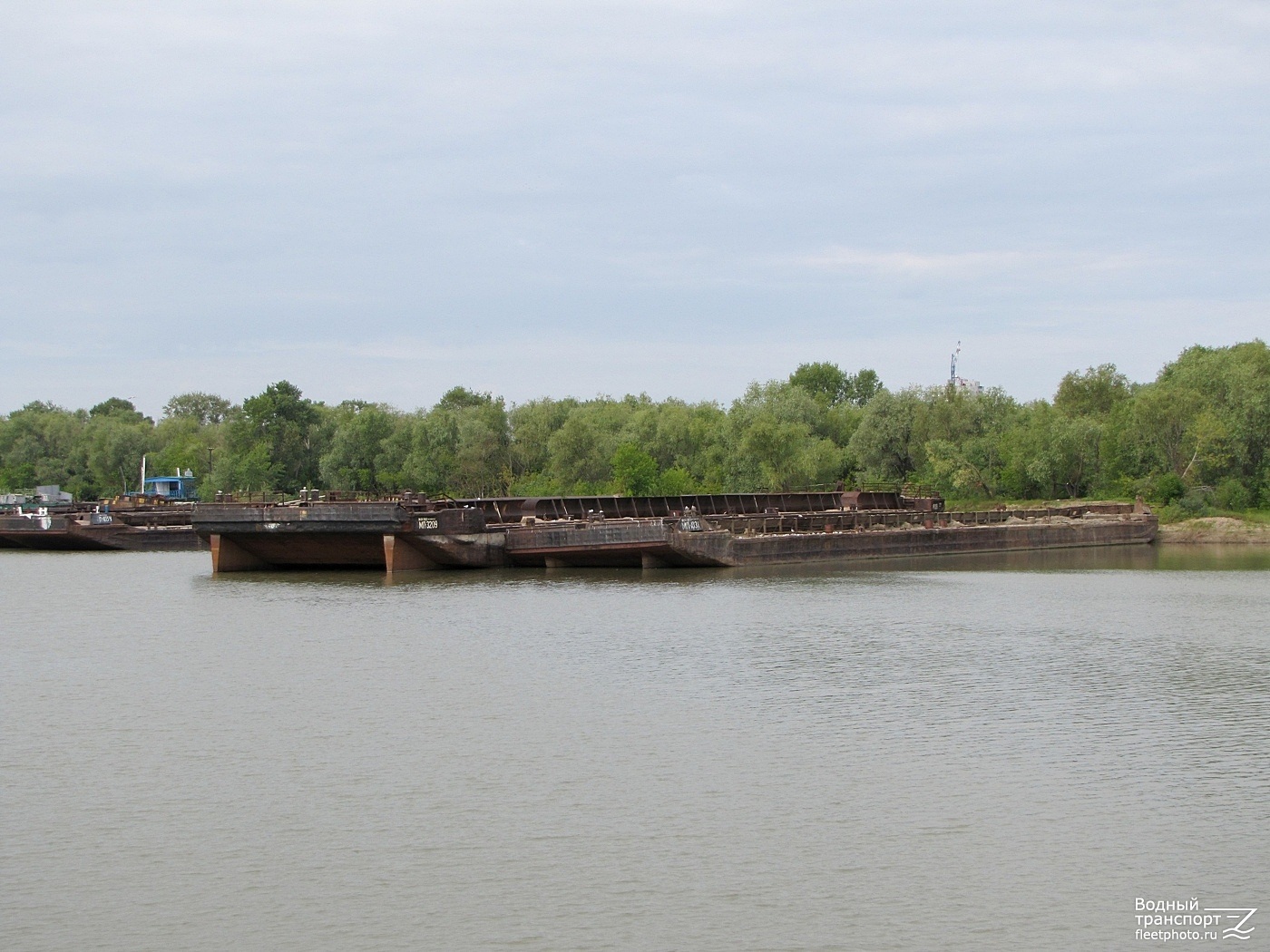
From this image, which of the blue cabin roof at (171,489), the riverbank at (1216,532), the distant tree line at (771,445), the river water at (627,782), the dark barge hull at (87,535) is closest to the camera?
the river water at (627,782)

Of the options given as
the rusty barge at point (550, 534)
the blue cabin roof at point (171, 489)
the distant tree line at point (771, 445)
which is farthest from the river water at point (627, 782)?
the blue cabin roof at point (171, 489)

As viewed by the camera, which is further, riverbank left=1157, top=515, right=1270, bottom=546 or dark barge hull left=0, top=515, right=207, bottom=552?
riverbank left=1157, top=515, right=1270, bottom=546

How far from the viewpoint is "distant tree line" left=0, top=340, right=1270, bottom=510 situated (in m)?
75.6

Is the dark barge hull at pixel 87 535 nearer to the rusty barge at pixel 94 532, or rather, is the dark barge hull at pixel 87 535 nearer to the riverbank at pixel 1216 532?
the rusty barge at pixel 94 532

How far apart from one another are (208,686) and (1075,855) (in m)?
15.2

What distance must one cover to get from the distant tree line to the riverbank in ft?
7.51

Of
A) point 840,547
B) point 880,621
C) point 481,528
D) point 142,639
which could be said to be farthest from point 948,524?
point 142,639

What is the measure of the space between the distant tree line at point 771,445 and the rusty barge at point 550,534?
24384 millimetres

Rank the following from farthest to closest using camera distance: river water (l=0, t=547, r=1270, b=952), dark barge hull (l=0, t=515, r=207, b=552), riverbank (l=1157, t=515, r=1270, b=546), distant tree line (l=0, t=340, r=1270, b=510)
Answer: distant tree line (l=0, t=340, r=1270, b=510) → riverbank (l=1157, t=515, r=1270, b=546) → dark barge hull (l=0, t=515, r=207, b=552) → river water (l=0, t=547, r=1270, b=952)

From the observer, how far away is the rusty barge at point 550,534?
1673 inches

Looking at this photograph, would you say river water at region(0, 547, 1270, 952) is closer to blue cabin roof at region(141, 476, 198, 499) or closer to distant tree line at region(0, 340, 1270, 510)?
distant tree line at region(0, 340, 1270, 510)

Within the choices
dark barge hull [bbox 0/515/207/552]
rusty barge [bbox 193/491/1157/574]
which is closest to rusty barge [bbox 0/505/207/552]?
dark barge hull [bbox 0/515/207/552]

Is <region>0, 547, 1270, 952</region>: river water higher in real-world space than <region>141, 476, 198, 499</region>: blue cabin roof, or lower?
lower

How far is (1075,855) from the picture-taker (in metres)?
13.6
